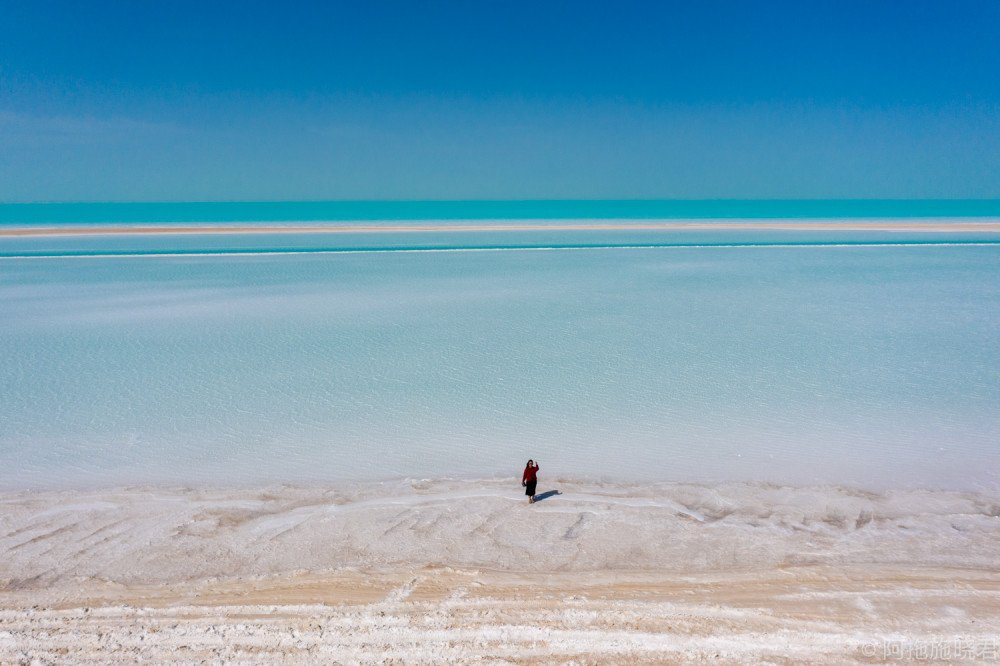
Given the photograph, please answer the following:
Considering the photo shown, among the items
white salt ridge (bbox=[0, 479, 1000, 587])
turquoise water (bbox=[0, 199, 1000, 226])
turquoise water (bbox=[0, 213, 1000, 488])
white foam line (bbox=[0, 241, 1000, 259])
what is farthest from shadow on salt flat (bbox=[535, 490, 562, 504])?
turquoise water (bbox=[0, 199, 1000, 226])

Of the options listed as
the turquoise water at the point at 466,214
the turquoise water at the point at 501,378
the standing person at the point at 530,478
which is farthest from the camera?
the turquoise water at the point at 466,214

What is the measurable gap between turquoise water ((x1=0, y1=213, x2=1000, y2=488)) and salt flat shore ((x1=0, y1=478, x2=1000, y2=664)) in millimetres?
609

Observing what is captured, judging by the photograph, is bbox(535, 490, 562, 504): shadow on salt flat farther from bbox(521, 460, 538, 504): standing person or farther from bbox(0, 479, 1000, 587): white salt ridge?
bbox(521, 460, 538, 504): standing person

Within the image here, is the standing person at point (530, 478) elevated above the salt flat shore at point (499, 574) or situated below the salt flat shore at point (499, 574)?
above

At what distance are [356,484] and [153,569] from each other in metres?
1.94

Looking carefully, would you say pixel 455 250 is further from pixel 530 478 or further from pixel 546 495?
pixel 530 478

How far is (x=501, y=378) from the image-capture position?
9.48 meters

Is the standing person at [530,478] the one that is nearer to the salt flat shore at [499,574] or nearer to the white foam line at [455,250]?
the salt flat shore at [499,574]

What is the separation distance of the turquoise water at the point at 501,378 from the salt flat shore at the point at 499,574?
2.00 feet

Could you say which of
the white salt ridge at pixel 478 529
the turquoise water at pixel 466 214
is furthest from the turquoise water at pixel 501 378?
the turquoise water at pixel 466 214

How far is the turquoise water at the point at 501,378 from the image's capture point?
6664mm

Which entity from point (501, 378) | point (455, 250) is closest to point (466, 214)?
point (455, 250)

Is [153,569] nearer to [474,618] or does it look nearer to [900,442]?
[474,618]

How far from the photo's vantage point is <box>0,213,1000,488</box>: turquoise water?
666 centimetres
